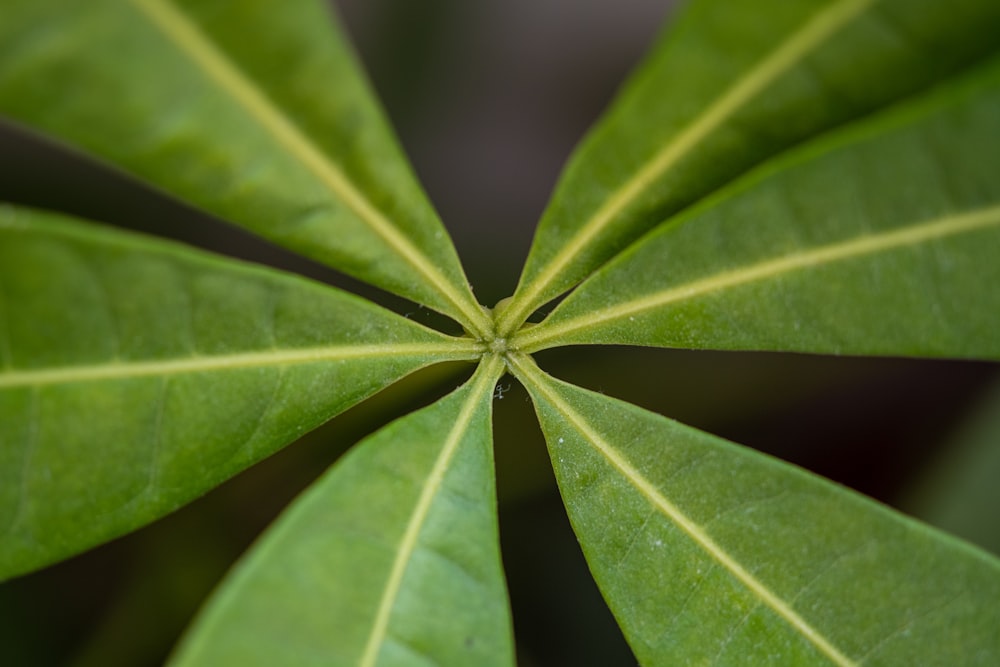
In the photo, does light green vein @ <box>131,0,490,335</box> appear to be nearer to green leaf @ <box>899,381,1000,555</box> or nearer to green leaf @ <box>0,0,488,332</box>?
green leaf @ <box>0,0,488,332</box>

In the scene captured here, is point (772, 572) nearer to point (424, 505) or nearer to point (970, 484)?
point (424, 505)

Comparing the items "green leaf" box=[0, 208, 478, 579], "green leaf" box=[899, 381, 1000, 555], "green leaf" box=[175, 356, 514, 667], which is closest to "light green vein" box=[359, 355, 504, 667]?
"green leaf" box=[175, 356, 514, 667]

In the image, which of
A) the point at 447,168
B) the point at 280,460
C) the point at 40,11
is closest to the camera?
the point at 40,11

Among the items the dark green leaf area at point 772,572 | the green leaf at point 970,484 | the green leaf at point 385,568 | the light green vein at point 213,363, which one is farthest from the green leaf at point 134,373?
the green leaf at point 970,484

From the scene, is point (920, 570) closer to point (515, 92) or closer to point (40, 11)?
point (40, 11)

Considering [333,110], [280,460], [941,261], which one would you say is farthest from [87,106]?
[280,460]

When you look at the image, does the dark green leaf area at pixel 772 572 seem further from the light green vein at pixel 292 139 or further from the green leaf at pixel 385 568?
the light green vein at pixel 292 139
